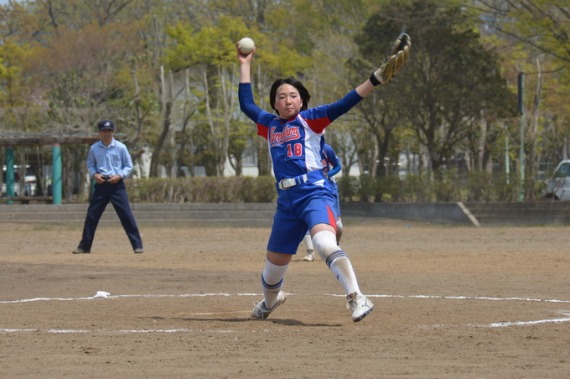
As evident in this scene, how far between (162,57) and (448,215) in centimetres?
2263

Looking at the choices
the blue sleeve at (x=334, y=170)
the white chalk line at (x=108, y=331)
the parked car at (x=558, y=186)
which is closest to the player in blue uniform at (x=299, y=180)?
the white chalk line at (x=108, y=331)

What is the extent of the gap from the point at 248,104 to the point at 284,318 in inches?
69.8

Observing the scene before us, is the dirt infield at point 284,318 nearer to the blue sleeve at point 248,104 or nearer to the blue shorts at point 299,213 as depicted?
the blue shorts at point 299,213

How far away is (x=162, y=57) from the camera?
50.0 m

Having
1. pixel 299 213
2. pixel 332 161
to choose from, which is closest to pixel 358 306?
pixel 299 213

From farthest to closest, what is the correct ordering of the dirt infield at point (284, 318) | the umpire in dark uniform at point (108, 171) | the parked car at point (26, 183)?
the parked car at point (26, 183), the umpire in dark uniform at point (108, 171), the dirt infield at point (284, 318)

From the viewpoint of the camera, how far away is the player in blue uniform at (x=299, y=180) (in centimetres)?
824

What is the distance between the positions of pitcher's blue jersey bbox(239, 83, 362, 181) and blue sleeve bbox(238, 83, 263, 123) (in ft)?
0.92

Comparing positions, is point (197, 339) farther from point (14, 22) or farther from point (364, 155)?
point (364, 155)

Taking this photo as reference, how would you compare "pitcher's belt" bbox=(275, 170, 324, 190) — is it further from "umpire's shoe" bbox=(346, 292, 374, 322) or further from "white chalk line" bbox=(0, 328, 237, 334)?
"white chalk line" bbox=(0, 328, 237, 334)

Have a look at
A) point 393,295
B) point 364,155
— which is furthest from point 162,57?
point 393,295

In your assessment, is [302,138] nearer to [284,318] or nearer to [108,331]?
[284,318]

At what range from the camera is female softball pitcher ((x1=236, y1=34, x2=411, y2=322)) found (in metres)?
8.25

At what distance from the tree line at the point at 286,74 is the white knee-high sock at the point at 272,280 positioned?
2360 cm
